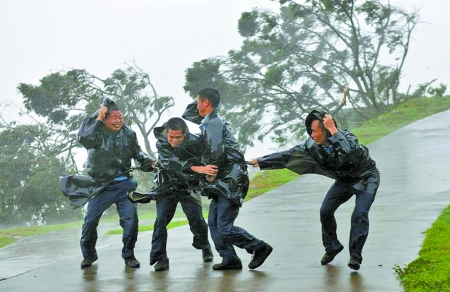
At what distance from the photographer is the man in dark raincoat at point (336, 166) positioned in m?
8.32

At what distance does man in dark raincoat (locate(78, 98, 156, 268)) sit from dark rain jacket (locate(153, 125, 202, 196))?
51 centimetres

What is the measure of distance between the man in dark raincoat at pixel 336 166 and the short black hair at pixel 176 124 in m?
0.83

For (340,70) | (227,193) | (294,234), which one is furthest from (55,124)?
(227,193)

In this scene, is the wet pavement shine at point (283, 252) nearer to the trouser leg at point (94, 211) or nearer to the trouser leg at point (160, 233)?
the trouser leg at point (160, 233)

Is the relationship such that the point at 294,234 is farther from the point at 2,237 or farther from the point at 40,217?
the point at 40,217

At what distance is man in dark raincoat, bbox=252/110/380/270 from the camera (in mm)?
8320

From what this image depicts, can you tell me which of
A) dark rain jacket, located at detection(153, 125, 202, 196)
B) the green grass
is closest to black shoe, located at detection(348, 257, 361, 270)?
the green grass

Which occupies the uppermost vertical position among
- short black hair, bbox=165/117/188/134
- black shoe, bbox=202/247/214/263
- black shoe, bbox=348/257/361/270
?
short black hair, bbox=165/117/188/134

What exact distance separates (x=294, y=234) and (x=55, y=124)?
2245 cm

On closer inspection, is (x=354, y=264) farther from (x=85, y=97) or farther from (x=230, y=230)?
(x=85, y=97)

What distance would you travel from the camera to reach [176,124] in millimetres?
8852

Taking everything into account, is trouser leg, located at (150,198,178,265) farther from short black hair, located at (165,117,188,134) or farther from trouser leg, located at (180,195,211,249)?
short black hair, located at (165,117,188,134)

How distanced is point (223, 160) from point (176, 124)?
610mm

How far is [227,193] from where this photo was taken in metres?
8.59
